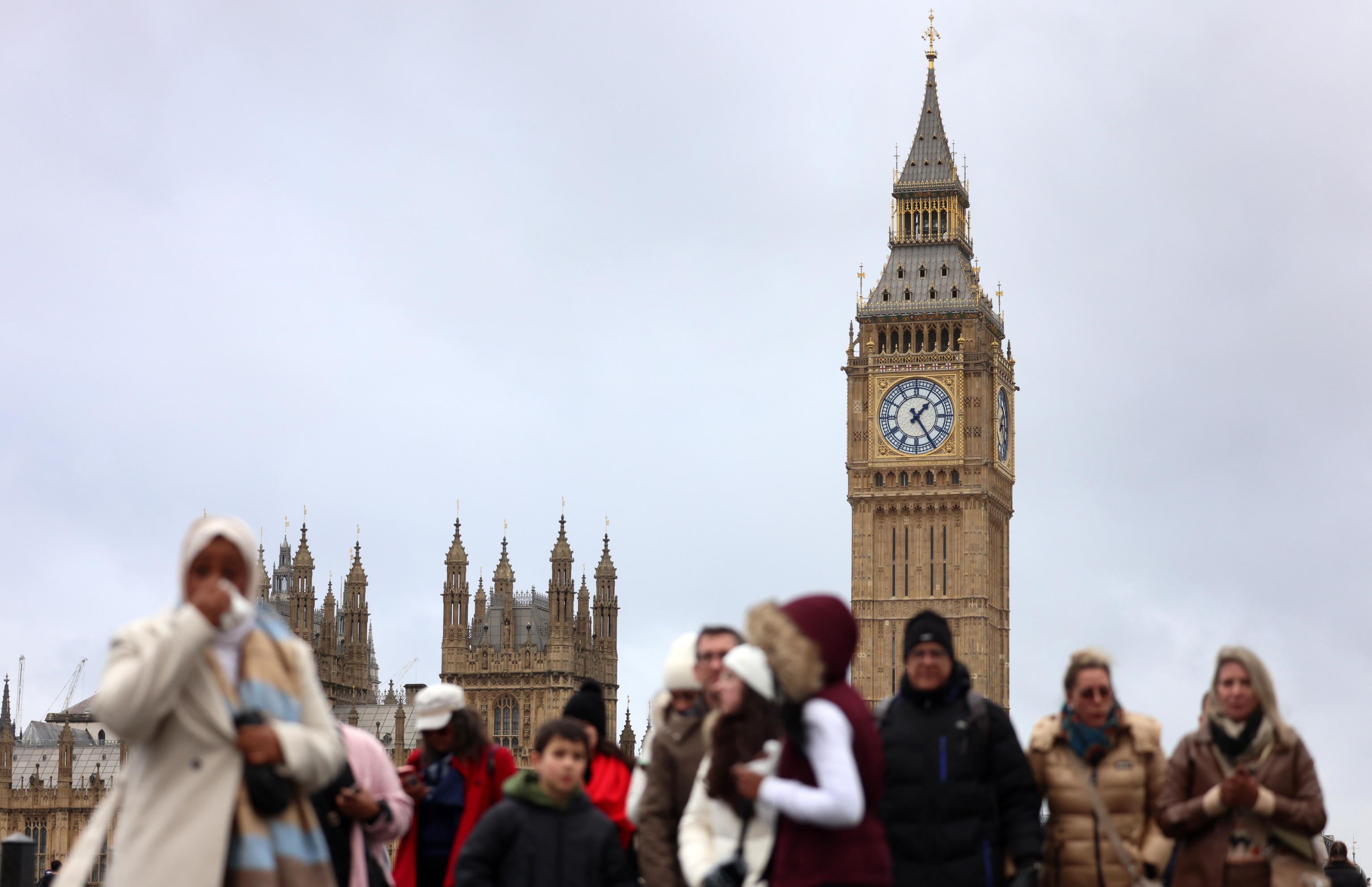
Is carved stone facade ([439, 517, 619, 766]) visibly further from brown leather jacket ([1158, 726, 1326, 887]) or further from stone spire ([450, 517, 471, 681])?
brown leather jacket ([1158, 726, 1326, 887])

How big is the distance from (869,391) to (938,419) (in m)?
2.42

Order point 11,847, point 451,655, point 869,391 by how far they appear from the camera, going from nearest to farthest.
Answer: point 11,847, point 451,655, point 869,391

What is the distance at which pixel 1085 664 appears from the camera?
Result: 8.82 m

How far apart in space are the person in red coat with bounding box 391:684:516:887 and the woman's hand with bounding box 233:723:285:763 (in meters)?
3.20

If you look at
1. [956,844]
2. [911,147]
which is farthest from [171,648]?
[911,147]

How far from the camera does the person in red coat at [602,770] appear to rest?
9.95m

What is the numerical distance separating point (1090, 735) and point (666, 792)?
1.71 meters

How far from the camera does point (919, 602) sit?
71.8 meters

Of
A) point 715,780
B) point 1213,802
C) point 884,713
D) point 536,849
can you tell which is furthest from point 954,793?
point 536,849

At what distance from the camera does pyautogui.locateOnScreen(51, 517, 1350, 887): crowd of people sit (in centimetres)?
658

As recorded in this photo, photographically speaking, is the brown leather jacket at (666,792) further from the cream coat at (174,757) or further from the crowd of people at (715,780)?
the cream coat at (174,757)

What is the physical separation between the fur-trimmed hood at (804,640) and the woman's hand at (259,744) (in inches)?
58.3

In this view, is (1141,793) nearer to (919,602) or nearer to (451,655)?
(451,655)

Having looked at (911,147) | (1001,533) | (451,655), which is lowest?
(451,655)
